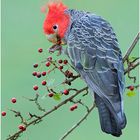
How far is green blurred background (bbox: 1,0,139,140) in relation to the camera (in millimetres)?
6938

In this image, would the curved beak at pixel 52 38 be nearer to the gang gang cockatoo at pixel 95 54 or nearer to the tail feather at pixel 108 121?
the gang gang cockatoo at pixel 95 54

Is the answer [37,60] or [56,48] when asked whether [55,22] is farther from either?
[37,60]

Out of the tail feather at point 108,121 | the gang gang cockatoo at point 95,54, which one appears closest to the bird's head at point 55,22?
the gang gang cockatoo at point 95,54

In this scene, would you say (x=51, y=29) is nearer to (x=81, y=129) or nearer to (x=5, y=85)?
(x=81, y=129)

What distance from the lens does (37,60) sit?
7504mm

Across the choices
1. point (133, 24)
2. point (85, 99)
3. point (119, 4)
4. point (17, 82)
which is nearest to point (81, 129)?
point (85, 99)

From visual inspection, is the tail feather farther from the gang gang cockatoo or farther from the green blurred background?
the green blurred background

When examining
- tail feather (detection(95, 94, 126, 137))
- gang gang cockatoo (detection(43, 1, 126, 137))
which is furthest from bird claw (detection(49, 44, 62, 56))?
tail feather (detection(95, 94, 126, 137))

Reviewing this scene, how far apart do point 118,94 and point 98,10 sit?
4604 millimetres

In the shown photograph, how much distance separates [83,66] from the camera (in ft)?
13.3

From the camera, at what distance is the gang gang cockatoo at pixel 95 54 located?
12.5 feet

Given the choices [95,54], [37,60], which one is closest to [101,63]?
[95,54]

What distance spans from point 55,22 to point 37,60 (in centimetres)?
329

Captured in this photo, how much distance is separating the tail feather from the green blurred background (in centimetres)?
244
